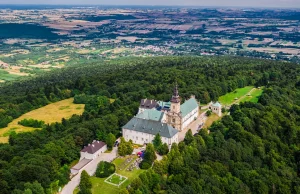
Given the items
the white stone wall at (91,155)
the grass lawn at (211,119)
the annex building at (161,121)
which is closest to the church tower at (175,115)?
the annex building at (161,121)

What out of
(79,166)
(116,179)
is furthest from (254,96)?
(79,166)

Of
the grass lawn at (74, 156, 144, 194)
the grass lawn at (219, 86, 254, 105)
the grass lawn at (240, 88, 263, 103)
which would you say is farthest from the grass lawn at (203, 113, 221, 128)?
the grass lawn at (74, 156, 144, 194)

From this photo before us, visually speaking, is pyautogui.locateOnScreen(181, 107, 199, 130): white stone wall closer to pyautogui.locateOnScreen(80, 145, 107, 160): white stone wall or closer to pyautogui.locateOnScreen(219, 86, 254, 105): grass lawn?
pyautogui.locateOnScreen(219, 86, 254, 105): grass lawn

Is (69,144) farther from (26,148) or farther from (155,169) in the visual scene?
(155,169)

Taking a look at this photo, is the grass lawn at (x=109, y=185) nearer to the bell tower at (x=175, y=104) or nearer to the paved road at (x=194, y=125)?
the paved road at (x=194, y=125)

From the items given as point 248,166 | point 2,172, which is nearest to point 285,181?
point 248,166

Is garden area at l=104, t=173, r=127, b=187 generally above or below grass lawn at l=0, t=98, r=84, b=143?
above
